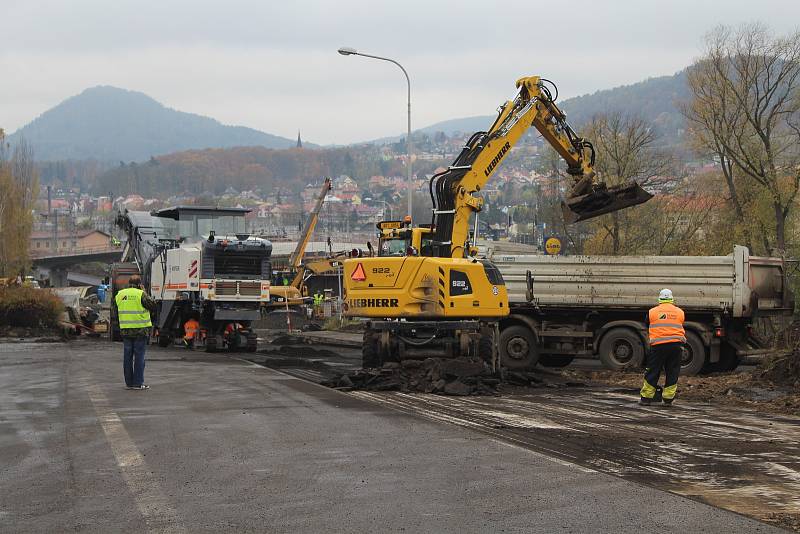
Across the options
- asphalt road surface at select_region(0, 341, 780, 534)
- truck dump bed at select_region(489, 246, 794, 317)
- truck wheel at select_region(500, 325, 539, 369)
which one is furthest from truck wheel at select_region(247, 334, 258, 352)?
asphalt road surface at select_region(0, 341, 780, 534)

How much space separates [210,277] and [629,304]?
11240 mm

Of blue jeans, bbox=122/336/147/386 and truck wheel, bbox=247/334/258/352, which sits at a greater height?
blue jeans, bbox=122/336/147/386

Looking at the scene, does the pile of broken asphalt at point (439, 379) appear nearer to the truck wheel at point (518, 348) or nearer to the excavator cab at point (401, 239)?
the excavator cab at point (401, 239)

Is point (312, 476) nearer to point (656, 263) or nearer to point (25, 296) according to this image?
point (656, 263)

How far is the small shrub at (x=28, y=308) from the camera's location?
35.3 m

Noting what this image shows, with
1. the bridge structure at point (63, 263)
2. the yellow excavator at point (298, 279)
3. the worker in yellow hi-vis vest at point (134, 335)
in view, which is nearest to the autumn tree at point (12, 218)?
the yellow excavator at point (298, 279)

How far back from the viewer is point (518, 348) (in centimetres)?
2183

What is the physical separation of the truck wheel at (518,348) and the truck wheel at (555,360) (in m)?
1.23

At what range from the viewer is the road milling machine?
88.8 feet

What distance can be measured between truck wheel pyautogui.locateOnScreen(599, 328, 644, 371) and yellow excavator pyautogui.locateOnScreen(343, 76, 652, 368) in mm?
2696

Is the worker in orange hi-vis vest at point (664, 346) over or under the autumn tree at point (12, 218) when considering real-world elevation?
under

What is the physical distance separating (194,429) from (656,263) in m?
12.2

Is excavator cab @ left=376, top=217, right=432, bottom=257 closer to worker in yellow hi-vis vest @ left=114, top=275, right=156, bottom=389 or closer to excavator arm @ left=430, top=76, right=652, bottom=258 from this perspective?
excavator arm @ left=430, top=76, right=652, bottom=258

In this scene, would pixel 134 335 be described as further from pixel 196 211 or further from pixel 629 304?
pixel 196 211
